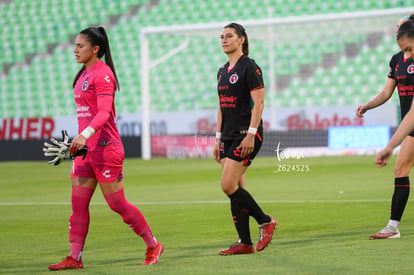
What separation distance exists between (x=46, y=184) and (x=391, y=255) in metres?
12.5

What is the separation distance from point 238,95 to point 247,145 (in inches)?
18.9

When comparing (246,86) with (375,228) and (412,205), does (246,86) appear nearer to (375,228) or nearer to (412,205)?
(375,228)

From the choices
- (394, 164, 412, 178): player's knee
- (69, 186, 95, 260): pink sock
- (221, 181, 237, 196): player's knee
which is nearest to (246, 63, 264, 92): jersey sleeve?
(221, 181, 237, 196): player's knee

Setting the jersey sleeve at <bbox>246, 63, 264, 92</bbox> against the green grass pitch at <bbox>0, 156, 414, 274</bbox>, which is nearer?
the green grass pitch at <bbox>0, 156, 414, 274</bbox>

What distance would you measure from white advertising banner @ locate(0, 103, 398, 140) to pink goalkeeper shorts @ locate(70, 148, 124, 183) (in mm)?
18720

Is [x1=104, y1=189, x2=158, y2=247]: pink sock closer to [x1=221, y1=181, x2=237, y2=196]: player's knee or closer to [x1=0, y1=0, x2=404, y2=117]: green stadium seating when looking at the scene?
[x1=221, y1=181, x2=237, y2=196]: player's knee

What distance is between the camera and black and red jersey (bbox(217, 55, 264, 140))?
7285 millimetres

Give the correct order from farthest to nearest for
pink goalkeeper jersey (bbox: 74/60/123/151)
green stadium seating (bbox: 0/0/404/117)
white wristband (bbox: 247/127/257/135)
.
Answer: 1. green stadium seating (bbox: 0/0/404/117)
2. white wristband (bbox: 247/127/257/135)
3. pink goalkeeper jersey (bbox: 74/60/123/151)

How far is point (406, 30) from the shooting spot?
6371mm

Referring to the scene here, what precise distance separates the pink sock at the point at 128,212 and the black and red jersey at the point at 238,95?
3.75ft

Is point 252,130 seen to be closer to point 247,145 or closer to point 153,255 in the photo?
point 247,145

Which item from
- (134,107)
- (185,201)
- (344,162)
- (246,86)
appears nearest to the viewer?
(246,86)

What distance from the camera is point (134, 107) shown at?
1221 inches

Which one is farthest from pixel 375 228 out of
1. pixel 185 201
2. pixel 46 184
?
pixel 46 184
